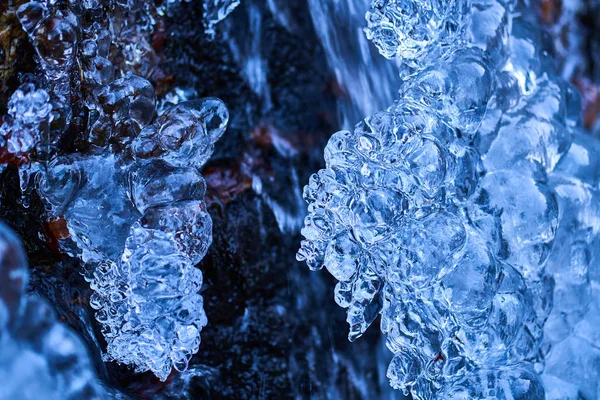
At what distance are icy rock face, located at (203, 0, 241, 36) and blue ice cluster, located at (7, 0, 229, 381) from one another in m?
0.41

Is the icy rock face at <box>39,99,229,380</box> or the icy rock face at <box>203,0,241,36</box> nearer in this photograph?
the icy rock face at <box>39,99,229,380</box>

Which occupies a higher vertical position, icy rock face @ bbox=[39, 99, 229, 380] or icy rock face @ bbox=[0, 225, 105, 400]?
icy rock face @ bbox=[0, 225, 105, 400]

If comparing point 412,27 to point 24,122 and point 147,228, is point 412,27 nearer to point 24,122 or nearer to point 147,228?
point 147,228

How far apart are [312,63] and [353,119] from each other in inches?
9.8

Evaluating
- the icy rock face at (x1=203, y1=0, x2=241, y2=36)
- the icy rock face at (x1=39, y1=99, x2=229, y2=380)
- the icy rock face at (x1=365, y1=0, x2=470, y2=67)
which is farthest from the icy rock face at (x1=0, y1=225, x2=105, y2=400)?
the icy rock face at (x1=203, y1=0, x2=241, y2=36)

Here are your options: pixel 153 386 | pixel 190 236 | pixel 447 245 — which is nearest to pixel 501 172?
pixel 447 245

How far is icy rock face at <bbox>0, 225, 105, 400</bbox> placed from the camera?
0.87m

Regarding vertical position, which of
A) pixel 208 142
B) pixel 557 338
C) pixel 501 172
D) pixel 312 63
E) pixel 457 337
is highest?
pixel 208 142

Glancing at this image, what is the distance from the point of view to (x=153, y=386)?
5.08 feet

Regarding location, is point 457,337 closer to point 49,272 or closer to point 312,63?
point 49,272

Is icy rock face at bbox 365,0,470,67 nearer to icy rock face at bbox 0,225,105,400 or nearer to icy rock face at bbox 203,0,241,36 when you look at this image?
icy rock face at bbox 203,0,241,36

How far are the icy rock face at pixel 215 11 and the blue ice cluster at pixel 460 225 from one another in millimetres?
517

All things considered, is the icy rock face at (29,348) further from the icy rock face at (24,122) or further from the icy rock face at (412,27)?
the icy rock face at (412,27)

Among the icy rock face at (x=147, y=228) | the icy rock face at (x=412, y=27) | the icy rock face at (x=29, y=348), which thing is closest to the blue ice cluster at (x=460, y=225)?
the icy rock face at (x=412, y=27)
